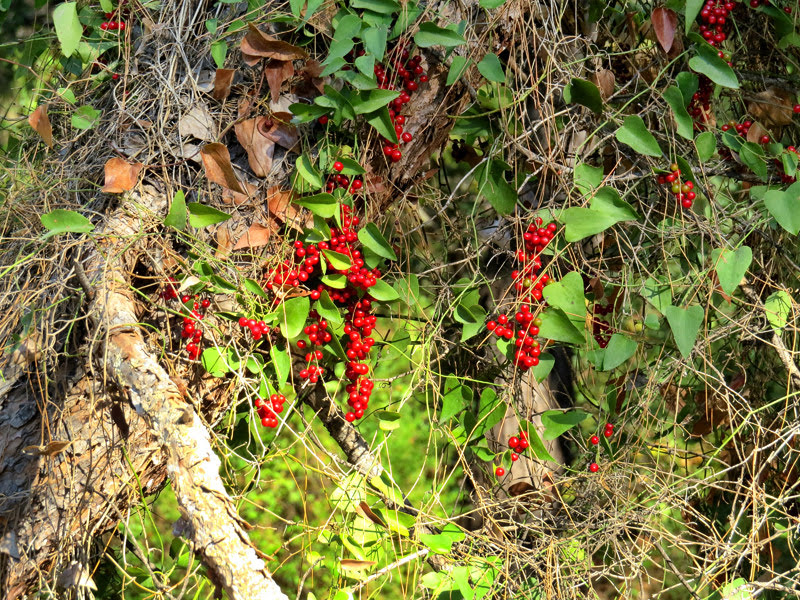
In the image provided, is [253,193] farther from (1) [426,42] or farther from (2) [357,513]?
(2) [357,513]

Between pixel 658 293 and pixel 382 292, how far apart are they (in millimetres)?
520

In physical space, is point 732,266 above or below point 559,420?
above

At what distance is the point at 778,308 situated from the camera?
1285 mm

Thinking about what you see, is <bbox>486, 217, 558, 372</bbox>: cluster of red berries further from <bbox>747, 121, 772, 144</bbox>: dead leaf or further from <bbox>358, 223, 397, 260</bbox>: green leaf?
<bbox>747, 121, 772, 144</bbox>: dead leaf

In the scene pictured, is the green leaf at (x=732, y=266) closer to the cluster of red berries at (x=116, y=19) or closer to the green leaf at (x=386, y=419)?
the green leaf at (x=386, y=419)

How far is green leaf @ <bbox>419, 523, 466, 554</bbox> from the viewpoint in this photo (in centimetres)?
118

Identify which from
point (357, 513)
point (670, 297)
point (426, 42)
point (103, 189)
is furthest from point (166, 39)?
point (670, 297)

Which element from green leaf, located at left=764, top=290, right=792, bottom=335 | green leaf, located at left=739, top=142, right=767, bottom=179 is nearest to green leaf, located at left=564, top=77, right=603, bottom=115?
green leaf, located at left=739, top=142, right=767, bottom=179

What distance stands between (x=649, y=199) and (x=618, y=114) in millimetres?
188

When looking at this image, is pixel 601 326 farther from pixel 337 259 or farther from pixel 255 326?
pixel 255 326

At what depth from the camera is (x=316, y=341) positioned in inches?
47.8

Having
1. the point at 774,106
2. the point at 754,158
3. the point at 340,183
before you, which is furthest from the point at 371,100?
the point at 774,106

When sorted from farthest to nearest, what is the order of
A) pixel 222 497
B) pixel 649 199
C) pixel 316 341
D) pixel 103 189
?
1. pixel 649 199
2. pixel 316 341
3. pixel 103 189
4. pixel 222 497

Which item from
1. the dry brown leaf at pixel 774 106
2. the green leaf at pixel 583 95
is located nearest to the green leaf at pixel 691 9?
the green leaf at pixel 583 95
